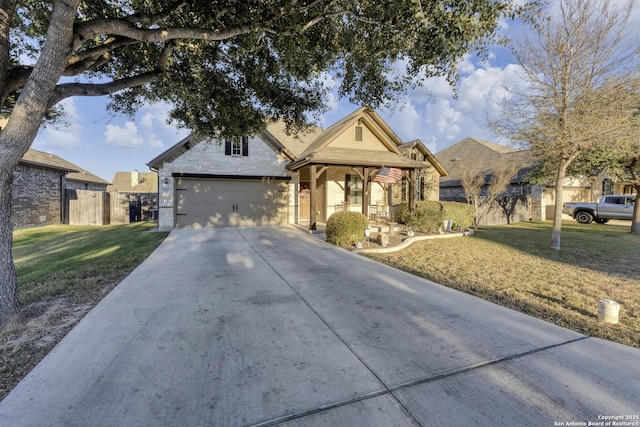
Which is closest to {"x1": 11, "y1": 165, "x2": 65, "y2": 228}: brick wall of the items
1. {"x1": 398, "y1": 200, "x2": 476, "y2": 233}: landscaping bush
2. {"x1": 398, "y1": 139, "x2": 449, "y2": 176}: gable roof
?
{"x1": 398, "y1": 200, "x2": 476, "y2": 233}: landscaping bush

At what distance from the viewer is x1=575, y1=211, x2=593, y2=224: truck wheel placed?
19.2m

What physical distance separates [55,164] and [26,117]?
69.1 ft

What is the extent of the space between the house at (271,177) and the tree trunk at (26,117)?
30.1ft

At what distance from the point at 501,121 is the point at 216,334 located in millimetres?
10777

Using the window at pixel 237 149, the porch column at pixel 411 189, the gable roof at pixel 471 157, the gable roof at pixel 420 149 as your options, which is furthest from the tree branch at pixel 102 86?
the gable roof at pixel 471 157

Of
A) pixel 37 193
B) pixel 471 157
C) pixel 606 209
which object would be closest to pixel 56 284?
pixel 37 193

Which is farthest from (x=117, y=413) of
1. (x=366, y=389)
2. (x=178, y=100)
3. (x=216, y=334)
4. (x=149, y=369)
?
(x=178, y=100)

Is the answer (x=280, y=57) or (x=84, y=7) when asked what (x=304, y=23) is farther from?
(x=84, y=7)

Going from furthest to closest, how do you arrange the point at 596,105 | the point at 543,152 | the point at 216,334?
the point at 543,152
the point at 596,105
the point at 216,334

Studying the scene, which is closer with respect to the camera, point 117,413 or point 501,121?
point 117,413

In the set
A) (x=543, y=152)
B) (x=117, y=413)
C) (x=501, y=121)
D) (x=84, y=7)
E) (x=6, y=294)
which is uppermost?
(x=84, y=7)

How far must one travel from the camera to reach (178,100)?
8648mm

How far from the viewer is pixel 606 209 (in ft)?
61.3

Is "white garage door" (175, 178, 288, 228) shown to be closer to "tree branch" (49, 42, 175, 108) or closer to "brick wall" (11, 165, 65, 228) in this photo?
"tree branch" (49, 42, 175, 108)
